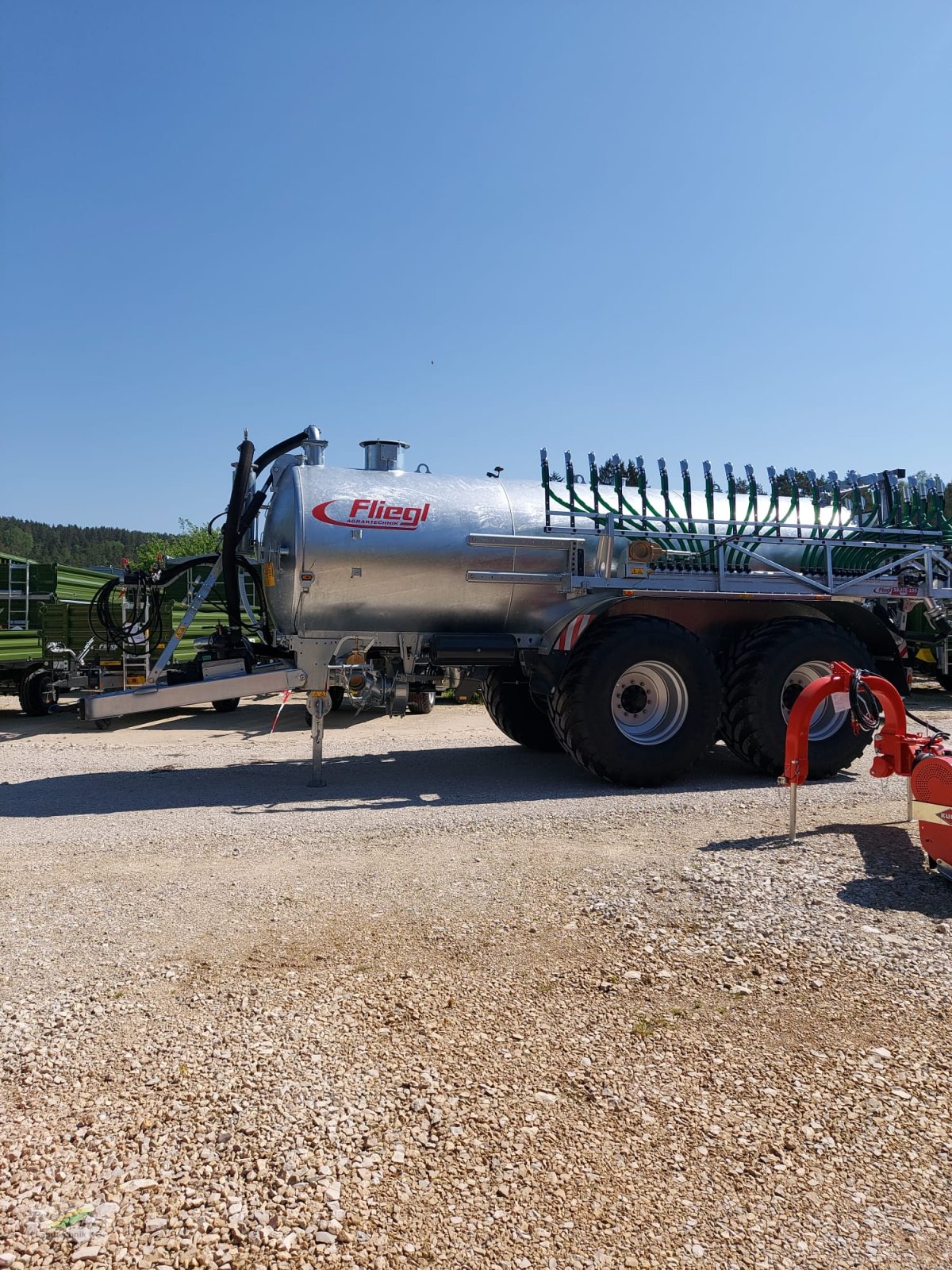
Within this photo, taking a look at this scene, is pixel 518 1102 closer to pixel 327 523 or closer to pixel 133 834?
pixel 133 834

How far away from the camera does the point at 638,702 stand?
8.70 meters

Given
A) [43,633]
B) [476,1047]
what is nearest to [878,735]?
[476,1047]

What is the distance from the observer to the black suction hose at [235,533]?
8562 millimetres

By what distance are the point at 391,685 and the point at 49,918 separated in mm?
4331

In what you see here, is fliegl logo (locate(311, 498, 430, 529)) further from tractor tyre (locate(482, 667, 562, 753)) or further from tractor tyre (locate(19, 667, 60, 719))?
tractor tyre (locate(19, 667, 60, 719))

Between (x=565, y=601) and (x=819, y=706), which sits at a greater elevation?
(x=565, y=601)

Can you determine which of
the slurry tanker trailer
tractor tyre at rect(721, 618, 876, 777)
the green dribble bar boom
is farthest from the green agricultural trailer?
tractor tyre at rect(721, 618, 876, 777)

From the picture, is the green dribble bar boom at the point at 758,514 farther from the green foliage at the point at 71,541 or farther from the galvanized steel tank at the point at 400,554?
the green foliage at the point at 71,541

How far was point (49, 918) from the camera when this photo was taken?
4582 millimetres

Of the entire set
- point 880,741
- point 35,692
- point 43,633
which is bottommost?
point 35,692

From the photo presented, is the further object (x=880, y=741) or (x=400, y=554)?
(x=400, y=554)

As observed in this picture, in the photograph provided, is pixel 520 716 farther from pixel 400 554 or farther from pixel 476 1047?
pixel 476 1047

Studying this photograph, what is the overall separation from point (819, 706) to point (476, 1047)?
6429 millimetres

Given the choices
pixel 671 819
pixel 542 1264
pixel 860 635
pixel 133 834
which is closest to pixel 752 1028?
pixel 542 1264
